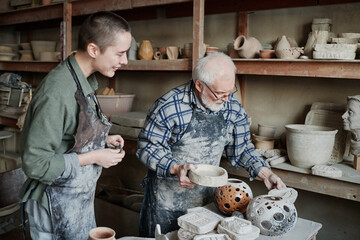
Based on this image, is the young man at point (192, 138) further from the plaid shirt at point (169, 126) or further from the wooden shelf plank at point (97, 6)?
the wooden shelf plank at point (97, 6)

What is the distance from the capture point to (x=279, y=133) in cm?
331

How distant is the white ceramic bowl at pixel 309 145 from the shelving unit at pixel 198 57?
12 cm

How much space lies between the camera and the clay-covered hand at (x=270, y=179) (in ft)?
6.79

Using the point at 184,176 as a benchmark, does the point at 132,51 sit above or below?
above

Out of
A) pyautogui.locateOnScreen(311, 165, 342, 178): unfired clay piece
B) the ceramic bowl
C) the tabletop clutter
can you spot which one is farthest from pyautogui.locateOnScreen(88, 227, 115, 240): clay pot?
the ceramic bowl

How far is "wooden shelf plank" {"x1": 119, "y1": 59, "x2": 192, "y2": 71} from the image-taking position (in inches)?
125

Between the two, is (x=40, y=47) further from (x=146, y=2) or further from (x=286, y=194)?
(x=286, y=194)

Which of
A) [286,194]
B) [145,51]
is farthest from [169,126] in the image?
[145,51]

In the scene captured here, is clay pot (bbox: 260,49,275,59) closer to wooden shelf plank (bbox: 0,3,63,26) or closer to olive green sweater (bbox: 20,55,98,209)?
olive green sweater (bbox: 20,55,98,209)

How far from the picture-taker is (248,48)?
2832 mm

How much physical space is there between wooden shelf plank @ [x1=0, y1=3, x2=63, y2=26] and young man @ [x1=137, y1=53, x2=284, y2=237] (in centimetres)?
259

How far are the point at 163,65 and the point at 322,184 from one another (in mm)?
1727

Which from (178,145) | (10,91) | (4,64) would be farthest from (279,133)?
(4,64)

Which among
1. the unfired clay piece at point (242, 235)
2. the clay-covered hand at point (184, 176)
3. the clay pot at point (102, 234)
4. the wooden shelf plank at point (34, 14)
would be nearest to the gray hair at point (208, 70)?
the clay-covered hand at point (184, 176)
